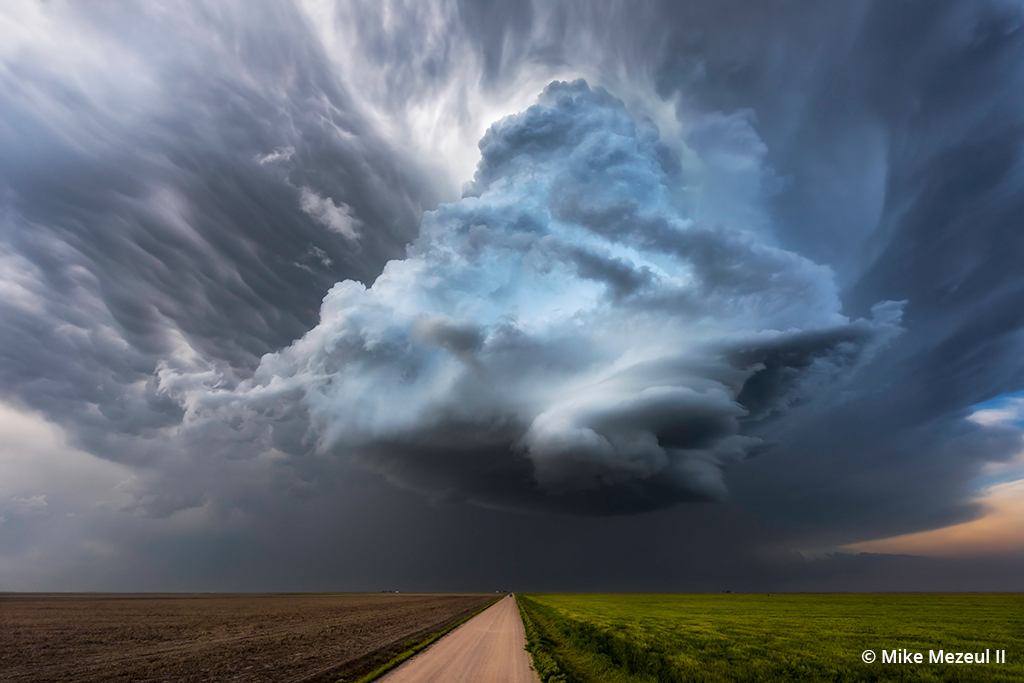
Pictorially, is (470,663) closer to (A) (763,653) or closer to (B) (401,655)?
(B) (401,655)

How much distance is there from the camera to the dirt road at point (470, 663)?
23266 millimetres

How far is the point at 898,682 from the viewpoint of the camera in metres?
20.1

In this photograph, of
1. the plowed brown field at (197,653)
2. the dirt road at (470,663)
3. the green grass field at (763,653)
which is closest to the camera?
the green grass field at (763,653)

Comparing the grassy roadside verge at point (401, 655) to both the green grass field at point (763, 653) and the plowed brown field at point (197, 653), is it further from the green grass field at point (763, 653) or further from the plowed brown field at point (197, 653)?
the green grass field at point (763, 653)

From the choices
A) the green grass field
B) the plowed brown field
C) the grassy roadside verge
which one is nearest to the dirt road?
the grassy roadside verge

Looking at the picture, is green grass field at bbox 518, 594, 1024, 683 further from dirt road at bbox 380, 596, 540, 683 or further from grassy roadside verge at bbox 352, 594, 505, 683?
grassy roadside verge at bbox 352, 594, 505, 683

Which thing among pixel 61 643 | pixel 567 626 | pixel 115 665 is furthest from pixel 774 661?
pixel 61 643

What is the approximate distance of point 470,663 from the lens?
27.8 m

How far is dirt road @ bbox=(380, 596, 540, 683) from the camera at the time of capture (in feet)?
76.3

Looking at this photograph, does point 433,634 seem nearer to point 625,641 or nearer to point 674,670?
point 625,641

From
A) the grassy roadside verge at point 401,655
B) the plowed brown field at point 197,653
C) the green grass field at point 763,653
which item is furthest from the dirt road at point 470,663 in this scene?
the plowed brown field at point 197,653

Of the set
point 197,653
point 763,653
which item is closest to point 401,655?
point 197,653

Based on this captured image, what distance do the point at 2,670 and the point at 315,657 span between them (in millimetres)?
17043

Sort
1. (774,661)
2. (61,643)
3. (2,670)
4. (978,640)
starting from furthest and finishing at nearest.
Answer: (61,643), (978,640), (2,670), (774,661)
